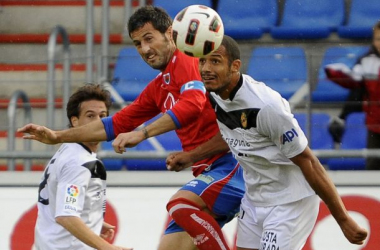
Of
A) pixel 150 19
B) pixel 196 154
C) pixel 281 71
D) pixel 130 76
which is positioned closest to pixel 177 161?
pixel 196 154

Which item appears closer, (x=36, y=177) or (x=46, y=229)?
(x=46, y=229)

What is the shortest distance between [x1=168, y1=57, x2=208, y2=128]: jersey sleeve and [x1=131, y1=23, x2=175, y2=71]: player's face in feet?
0.36

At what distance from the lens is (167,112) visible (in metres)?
5.80

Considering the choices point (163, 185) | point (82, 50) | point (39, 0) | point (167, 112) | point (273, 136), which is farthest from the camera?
point (39, 0)

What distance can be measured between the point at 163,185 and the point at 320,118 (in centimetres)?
143

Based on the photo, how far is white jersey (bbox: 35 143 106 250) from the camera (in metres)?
6.31

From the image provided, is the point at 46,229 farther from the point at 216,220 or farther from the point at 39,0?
the point at 39,0

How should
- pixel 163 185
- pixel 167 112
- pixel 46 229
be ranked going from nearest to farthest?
pixel 167 112, pixel 46 229, pixel 163 185

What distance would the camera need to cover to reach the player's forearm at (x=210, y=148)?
5883mm

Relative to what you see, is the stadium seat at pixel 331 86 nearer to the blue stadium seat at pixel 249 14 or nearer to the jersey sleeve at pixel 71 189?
the blue stadium seat at pixel 249 14

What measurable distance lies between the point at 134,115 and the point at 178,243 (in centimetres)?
90

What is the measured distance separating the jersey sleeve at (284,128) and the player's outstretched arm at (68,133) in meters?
1.26

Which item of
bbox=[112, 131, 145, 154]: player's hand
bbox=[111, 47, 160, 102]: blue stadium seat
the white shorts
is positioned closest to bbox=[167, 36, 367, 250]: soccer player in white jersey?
the white shorts

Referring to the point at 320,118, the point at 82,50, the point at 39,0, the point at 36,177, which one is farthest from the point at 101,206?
the point at 39,0
